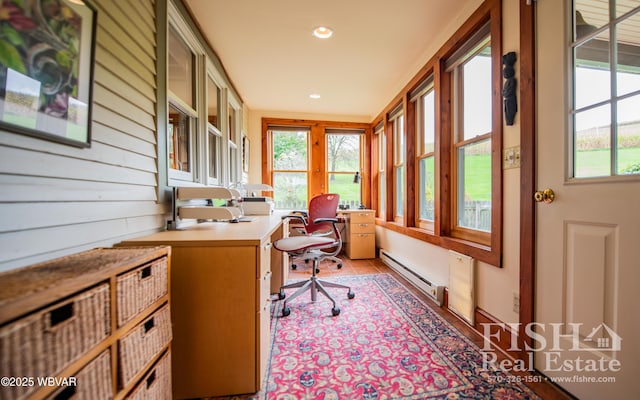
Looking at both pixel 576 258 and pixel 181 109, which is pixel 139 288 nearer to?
pixel 181 109

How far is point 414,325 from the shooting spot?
1.85 meters

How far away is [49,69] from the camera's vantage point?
0.79m

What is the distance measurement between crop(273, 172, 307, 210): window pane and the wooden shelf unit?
11.1ft

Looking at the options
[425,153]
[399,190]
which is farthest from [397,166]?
[425,153]

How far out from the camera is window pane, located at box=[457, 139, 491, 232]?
185cm

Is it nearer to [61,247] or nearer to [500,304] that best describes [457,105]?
[500,304]

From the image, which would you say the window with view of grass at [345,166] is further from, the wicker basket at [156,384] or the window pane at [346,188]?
the wicker basket at [156,384]

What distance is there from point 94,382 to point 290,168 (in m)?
3.88

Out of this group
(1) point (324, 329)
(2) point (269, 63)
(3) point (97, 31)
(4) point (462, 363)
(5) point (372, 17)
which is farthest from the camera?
(2) point (269, 63)

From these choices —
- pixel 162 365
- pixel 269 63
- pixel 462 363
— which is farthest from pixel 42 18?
pixel 462 363

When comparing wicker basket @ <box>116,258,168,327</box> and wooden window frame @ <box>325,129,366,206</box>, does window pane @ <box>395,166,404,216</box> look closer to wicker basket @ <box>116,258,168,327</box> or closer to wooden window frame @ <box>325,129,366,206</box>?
wooden window frame @ <box>325,129,366,206</box>

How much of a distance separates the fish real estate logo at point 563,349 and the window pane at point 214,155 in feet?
8.86

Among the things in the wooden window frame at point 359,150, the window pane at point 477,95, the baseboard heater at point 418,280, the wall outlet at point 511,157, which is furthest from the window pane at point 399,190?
the wall outlet at point 511,157

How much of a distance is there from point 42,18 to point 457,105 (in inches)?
102
